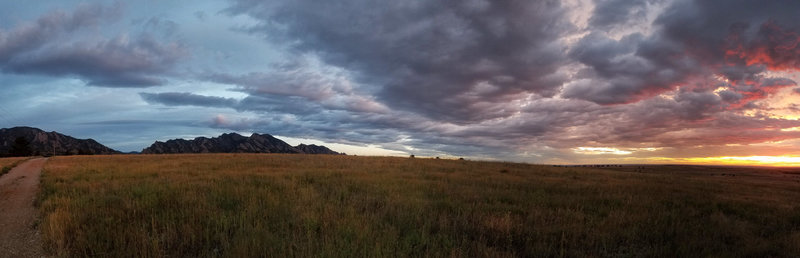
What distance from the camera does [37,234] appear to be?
6.94 m

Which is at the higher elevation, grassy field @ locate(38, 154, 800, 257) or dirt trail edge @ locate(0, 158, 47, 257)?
grassy field @ locate(38, 154, 800, 257)

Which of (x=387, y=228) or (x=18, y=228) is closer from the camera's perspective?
(x=387, y=228)

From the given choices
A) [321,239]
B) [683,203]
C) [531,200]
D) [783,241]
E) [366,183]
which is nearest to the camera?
[321,239]

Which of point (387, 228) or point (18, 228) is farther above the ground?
point (387, 228)

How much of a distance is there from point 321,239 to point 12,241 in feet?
20.3

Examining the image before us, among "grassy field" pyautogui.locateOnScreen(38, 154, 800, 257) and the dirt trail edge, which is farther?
the dirt trail edge

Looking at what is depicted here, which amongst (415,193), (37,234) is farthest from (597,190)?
(37,234)

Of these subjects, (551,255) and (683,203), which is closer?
(551,255)

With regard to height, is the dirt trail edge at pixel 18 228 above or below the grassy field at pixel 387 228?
below

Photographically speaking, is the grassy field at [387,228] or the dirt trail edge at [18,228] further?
the dirt trail edge at [18,228]

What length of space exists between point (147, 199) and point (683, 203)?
53.5ft

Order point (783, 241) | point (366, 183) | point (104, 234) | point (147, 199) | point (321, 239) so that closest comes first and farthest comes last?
point (321, 239) → point (104, 234) → point (783, 241) → point (147, 199) → point (366, 183)

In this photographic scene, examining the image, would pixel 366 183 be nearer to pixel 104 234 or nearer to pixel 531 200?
pixel 531 200

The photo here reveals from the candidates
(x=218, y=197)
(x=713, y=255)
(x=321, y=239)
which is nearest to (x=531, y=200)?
(x=713, y=255)
